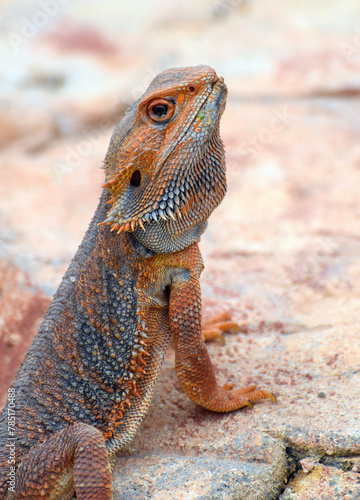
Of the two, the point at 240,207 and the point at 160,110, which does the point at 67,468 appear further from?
the point at 240,207

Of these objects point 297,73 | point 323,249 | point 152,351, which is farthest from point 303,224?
point 297,73

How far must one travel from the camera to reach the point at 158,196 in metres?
3.25

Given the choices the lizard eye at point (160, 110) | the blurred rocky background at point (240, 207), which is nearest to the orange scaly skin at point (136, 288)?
the lizard eye at point (160, 110)

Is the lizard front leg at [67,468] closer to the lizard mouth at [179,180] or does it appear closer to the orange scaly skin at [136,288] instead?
the orange scaly skin at [136,288]

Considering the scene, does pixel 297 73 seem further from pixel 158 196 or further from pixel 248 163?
pixel 158 196

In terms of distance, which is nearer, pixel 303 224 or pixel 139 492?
pixel 139 492

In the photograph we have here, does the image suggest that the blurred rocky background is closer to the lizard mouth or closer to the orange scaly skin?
the orange scaly skin

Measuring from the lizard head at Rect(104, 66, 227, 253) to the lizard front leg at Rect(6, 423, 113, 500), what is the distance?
1.17m

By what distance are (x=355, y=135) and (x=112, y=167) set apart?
17.6ft

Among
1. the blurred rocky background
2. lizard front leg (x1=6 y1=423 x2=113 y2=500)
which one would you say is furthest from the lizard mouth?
the blurred rocky background

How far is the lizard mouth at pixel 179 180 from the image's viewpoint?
323 cm

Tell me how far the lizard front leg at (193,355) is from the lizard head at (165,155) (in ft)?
1.03

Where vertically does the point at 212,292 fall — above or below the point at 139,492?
above

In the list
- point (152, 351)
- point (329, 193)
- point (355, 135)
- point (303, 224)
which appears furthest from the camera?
point (355, 135)
